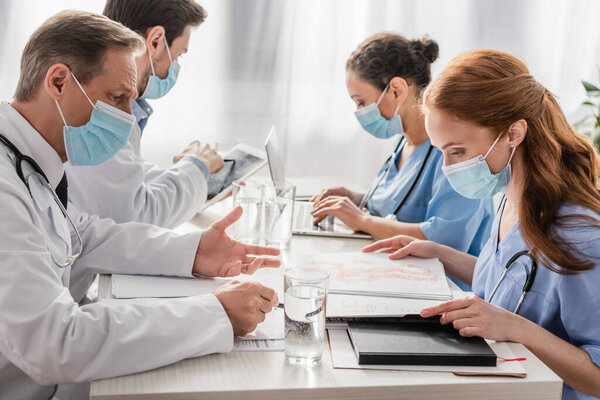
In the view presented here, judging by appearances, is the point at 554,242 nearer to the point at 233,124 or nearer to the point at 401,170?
the point at 401,170

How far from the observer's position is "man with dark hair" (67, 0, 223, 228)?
1.63 metres

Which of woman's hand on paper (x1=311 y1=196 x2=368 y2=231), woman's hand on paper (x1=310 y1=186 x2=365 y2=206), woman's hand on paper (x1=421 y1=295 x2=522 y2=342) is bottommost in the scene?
woman's hand on paper (x1=310 y1=186 x2=365 y2=206)

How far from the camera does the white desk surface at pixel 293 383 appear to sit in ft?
2.95

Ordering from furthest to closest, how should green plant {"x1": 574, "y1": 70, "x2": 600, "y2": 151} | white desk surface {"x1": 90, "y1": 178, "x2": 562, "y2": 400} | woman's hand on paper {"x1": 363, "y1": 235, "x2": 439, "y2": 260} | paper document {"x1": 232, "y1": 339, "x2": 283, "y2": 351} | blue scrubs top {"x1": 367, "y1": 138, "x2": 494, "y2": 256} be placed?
green plant {"x1": 574, "y1": 70, "x2": 600, "y2": 151} < blue scrubs top {"x1": 367, "y1": 138, "x2": 494, "y2": 256} < woman's hand on paper {"x1": 363, "y1": 235, "x2": 439, "y2": 260} < paper document {"x1": 232, "y1": 339, "x2": 283, "y2": 351} < white desk surface {"x1": 90, "y1": 178, "x2": 562, "y2": 400}

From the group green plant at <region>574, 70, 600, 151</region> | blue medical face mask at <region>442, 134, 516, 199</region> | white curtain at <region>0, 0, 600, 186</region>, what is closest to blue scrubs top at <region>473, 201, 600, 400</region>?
blue medical face mask at <region>442, 134, 516, 199</region>

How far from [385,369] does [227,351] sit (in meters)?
0.25

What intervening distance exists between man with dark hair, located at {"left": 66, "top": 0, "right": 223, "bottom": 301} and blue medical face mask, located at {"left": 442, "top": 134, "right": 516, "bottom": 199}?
0.77 metres

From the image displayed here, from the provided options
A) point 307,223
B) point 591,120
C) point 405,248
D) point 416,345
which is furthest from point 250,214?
point 591,120

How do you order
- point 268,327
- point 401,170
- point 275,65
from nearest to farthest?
point 268,327
point 401,170
point 275,65

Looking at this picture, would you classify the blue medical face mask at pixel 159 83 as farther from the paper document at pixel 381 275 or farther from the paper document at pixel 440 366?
the paper document at pixel 440 366

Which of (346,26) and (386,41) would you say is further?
(346,26)

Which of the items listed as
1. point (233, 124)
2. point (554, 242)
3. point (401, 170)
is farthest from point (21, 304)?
point (233, 124)

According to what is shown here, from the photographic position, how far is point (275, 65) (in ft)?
10.1

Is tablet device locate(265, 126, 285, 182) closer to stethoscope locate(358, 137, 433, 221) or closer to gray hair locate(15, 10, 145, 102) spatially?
stethoscope locate(358, 137, 433, 221)
